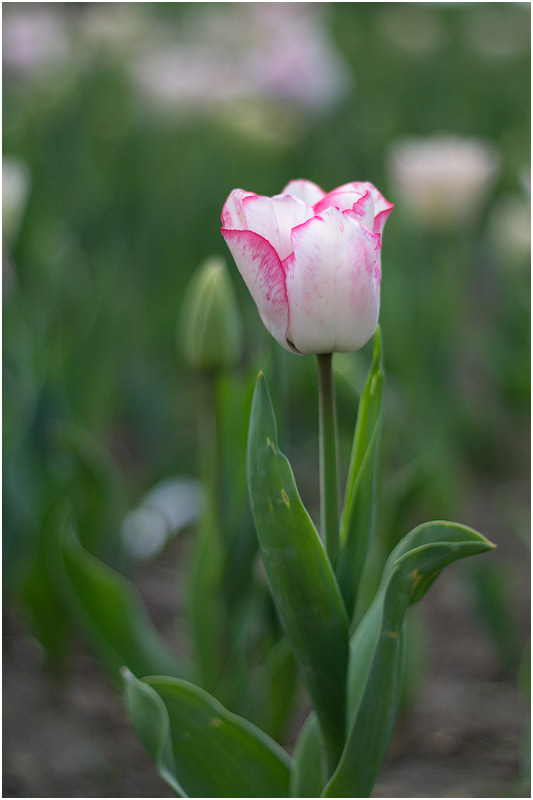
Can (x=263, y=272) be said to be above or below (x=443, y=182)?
below

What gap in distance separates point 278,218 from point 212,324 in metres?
0.33

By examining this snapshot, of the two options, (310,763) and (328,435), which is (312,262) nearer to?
(328,435)

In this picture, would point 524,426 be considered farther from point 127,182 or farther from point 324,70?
point 324,70

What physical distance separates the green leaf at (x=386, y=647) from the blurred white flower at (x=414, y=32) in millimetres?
3362

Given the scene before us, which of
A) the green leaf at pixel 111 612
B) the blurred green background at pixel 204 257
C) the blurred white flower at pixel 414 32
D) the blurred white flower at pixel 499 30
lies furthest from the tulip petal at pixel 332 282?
the blurred white flower at pixel 499 30

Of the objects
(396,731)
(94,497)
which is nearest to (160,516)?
(94,497)

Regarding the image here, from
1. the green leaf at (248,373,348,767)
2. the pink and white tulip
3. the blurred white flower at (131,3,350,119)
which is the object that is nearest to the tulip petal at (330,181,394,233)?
the pink and white tulip

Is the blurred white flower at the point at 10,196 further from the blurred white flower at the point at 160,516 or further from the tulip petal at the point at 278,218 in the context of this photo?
the tulip petal at the point at 278,218

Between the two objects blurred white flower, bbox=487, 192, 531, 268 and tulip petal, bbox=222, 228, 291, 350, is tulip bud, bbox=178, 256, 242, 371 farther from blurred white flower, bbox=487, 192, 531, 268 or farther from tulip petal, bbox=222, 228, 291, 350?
blurred white flower, bbox=487, 192, 531, 268

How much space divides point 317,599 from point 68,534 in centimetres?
30

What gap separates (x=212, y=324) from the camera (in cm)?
83

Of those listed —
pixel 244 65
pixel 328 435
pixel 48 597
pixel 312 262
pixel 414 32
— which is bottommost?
pixel 48 597

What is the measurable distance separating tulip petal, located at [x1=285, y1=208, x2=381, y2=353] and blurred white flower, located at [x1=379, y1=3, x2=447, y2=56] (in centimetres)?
334

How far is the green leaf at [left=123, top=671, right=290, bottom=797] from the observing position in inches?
22.3
